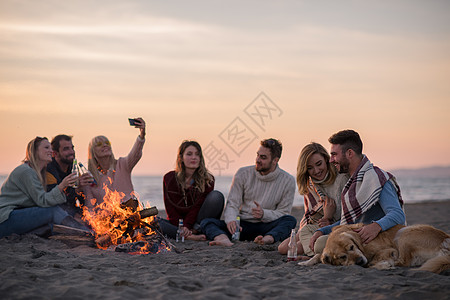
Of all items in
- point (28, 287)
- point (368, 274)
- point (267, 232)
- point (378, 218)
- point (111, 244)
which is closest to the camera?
point (28, 287)

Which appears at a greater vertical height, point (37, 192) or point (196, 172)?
point (196, 172)

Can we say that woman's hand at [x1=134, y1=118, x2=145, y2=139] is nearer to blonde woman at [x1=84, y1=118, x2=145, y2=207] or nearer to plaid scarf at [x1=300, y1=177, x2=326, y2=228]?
blonde woman at [x1=84, y1=118, x2=145, y2=207]

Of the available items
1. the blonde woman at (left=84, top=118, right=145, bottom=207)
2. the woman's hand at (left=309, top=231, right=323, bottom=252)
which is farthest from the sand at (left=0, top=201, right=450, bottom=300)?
the blonde woman at (left=84, top=118, right=145, bottom=207)

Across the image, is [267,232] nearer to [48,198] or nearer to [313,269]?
[313,269]

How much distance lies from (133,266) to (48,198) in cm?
251

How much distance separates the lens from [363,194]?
5172mm

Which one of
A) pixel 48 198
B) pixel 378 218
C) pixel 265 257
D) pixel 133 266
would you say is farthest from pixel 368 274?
pixel 48 198

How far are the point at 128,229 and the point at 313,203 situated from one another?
104 inches

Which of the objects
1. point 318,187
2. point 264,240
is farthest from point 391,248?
point 264,240

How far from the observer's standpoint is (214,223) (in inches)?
302

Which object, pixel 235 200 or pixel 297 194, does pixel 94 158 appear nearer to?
pixel 235 200

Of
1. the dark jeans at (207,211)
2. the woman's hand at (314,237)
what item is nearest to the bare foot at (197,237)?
the dark jeans at (207,211)

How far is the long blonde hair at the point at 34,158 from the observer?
7160 mm

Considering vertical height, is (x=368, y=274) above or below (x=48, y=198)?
below
